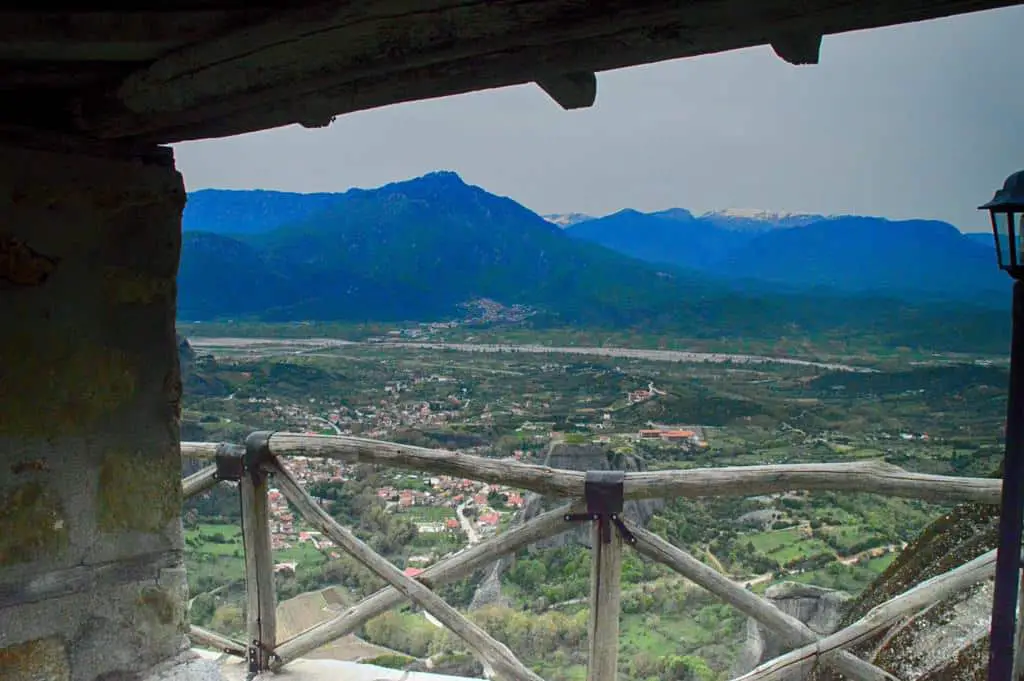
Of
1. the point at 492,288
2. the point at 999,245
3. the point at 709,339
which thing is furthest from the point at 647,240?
the point at 999,245

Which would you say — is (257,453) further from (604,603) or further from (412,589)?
(604,603)

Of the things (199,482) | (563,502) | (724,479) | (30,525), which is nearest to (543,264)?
(199,482)

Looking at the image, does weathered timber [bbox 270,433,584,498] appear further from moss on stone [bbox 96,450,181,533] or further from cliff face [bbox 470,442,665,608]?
moss on stone [bbox 96,450,181,533]

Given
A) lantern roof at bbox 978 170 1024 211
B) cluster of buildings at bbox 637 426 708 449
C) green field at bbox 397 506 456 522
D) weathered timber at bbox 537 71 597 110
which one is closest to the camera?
weathered timber at bbox 537 71 597 110

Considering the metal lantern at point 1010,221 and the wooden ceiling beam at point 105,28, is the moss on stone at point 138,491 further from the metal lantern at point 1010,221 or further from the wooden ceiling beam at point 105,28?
the metal lantern at point 1010,221

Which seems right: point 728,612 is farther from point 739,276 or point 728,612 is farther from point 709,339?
point 739,276

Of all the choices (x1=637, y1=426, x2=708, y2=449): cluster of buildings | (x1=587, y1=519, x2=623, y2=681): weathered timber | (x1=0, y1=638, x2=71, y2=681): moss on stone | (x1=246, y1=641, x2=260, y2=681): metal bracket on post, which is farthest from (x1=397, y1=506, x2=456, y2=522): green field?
A: (x1=637, y1=426, x2=708, y2=449): cluster of buildings
